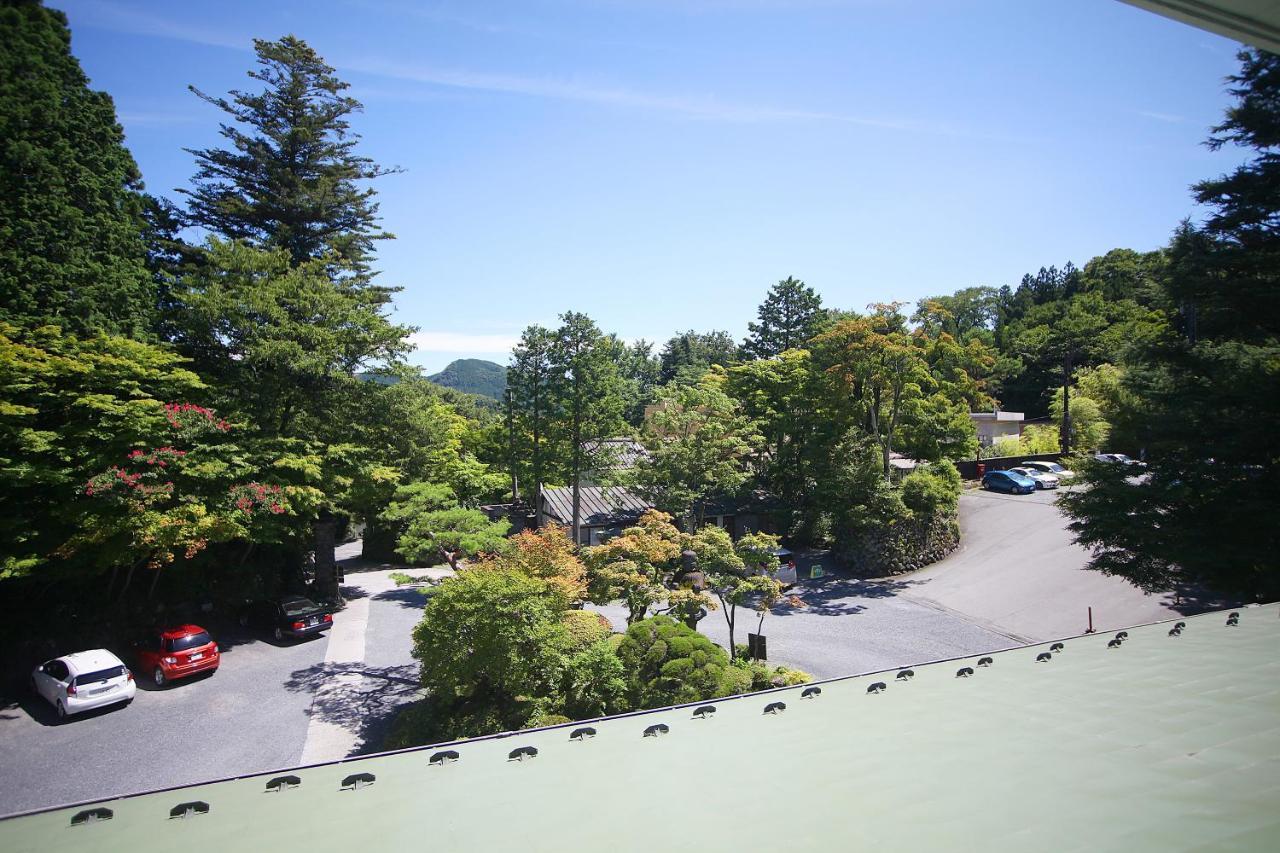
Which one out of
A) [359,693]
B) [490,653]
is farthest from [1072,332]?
[359,693]

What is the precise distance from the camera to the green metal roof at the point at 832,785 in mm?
2645

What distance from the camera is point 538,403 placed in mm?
22531

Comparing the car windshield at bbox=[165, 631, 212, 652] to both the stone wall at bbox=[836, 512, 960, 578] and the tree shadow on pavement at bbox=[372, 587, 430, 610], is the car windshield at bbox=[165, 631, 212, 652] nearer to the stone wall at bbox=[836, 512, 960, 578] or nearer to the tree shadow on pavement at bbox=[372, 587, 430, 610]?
the tree shadow on pavement at bbox=[372, 587, 430, 610]

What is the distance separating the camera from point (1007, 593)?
61.0 ft

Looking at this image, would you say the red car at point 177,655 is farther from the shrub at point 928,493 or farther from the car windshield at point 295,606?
the shrub at point 928,493

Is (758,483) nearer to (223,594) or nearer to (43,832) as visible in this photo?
(223,594)

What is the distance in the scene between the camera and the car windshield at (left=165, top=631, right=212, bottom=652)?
1327 cm

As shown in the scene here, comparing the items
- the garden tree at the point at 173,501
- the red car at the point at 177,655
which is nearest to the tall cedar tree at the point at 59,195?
the garden tree at the point at 173,501

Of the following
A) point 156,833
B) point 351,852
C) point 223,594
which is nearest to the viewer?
point 351,852

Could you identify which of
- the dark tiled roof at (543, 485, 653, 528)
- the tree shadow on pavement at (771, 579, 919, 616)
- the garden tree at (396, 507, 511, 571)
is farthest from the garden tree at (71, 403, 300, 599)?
the tree shadow on pavement at (771, 579, 919, 616)

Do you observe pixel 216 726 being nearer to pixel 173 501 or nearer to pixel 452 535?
pixel 173 501

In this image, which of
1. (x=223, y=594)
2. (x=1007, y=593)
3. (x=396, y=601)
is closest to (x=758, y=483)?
(x=1007, y=593)

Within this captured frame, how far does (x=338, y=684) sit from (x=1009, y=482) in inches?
1149

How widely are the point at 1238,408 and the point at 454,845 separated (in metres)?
17.1
